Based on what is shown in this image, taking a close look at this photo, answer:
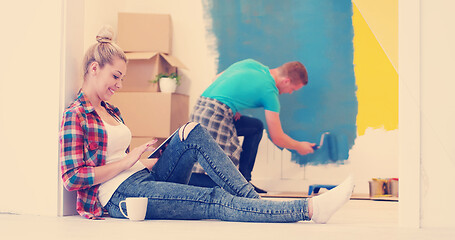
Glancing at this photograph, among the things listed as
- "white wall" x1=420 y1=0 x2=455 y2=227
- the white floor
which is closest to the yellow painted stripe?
the white floor

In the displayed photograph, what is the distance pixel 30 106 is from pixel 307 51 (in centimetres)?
238

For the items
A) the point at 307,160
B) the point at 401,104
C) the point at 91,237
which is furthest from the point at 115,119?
the point at 307,160

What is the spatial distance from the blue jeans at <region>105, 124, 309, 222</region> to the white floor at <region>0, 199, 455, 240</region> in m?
0.04

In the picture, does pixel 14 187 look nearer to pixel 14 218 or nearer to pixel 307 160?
pixel 14 218

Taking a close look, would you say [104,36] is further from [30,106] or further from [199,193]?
[199,193]

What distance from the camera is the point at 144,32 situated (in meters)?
3.76

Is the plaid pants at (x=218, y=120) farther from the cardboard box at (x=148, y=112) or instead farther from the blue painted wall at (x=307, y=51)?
the blue painted wall at (x=307, y=51)

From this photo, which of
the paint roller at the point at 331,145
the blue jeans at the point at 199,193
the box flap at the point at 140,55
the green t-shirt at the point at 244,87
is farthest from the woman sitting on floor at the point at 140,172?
the paint roller at the point at 331,145

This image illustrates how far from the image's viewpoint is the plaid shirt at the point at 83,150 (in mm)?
1724

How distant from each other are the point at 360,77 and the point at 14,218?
2669 millimetres

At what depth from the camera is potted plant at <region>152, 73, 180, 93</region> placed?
3.63 metres

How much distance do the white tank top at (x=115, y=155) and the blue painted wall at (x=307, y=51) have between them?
2083mm

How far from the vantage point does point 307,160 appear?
12.6 feet

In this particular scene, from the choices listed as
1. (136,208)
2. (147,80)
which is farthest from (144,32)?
(136,208)
